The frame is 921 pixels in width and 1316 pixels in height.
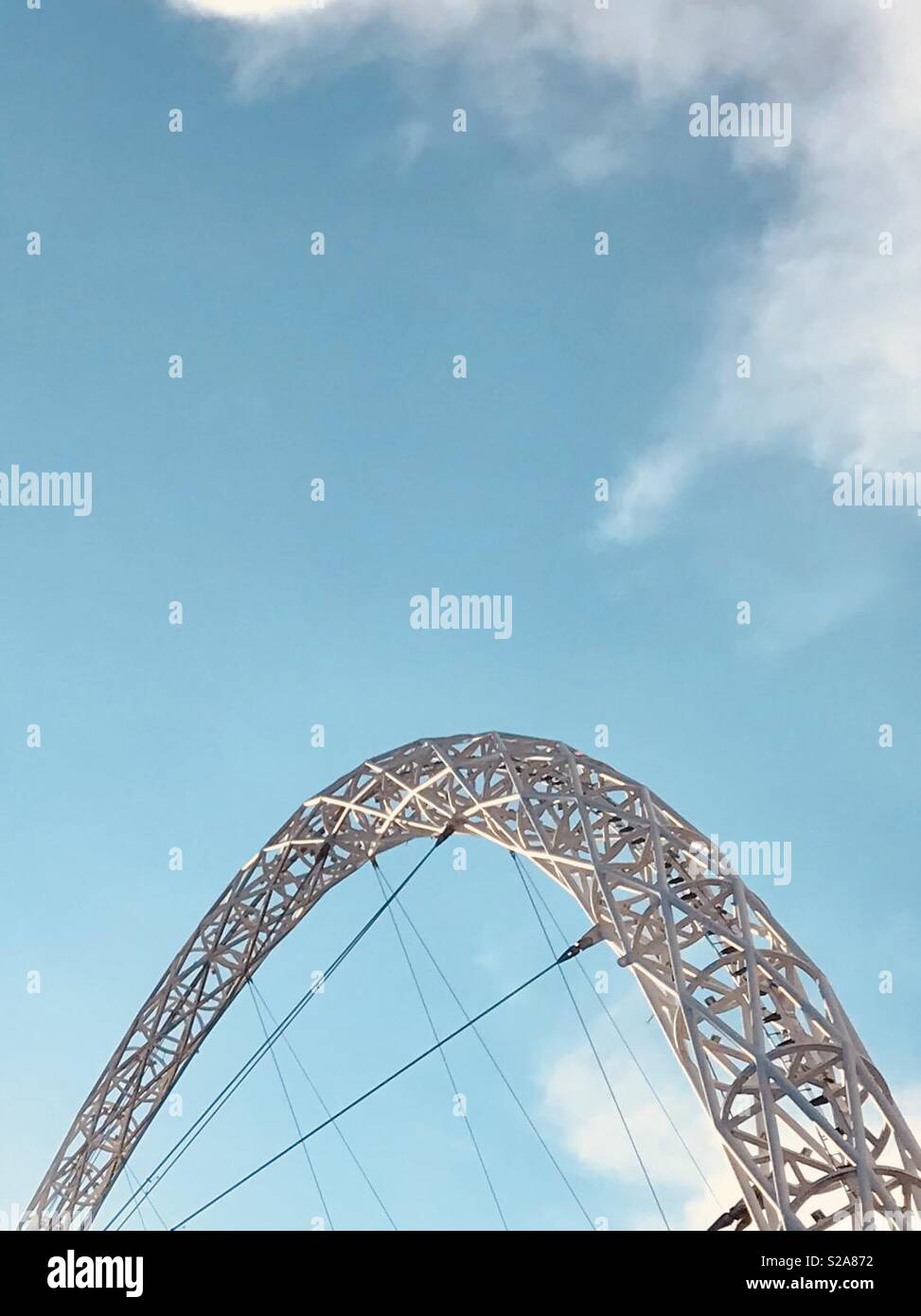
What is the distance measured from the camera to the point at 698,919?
1539 cm

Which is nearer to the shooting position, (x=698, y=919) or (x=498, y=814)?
(x=698, y=919)

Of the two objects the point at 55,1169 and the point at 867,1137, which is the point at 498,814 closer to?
the point at 867,1137

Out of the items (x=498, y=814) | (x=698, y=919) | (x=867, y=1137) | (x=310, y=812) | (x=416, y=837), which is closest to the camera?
(x=867, y=1137)

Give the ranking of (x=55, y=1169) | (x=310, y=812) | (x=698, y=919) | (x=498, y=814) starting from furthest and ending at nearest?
1. (x=55, y=1169)
2. (x=310, y=812)
3. (x=498, y=814)
4. (x=698, y=919)

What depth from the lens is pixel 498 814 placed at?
768 inches

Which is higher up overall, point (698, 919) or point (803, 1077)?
point (698, 919)

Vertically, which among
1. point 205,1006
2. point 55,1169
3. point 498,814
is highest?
point 498,814
